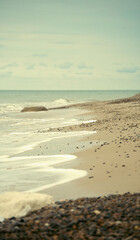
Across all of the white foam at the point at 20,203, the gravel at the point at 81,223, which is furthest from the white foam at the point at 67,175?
the gravel at the point at 81,223

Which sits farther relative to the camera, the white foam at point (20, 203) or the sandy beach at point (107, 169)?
the sandy beach at point (107, 169)

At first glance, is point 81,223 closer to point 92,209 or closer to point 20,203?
point 92,209

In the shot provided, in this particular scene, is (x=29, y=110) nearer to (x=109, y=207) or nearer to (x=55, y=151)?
(x=55, y=151)

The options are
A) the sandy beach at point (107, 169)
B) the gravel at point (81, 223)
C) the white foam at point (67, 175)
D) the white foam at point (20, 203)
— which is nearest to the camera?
the gravel at point (81, 223)

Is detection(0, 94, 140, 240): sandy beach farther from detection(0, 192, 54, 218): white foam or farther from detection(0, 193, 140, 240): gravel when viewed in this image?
detection(0, 192, 54, 218): white foam

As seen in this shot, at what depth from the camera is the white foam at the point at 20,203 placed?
634 centimetres

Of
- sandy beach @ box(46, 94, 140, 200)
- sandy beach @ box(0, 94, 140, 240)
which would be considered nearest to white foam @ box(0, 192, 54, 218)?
sandy beach @ box(0, 94, 140, 240)

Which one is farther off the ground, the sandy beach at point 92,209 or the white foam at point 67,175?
the white foam at point 67,175

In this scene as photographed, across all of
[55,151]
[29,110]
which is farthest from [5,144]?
[29,110]

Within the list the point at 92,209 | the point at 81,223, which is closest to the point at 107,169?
the point at 92,209

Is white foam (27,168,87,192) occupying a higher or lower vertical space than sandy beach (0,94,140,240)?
higher

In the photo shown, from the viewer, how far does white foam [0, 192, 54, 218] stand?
6.34 metres

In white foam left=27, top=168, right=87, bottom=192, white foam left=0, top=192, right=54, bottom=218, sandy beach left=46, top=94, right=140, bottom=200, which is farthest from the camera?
white foam left=27, top=168, right=87, bottom=192

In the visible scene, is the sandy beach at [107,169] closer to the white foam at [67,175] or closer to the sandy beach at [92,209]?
the sandy beach at [92,209]
